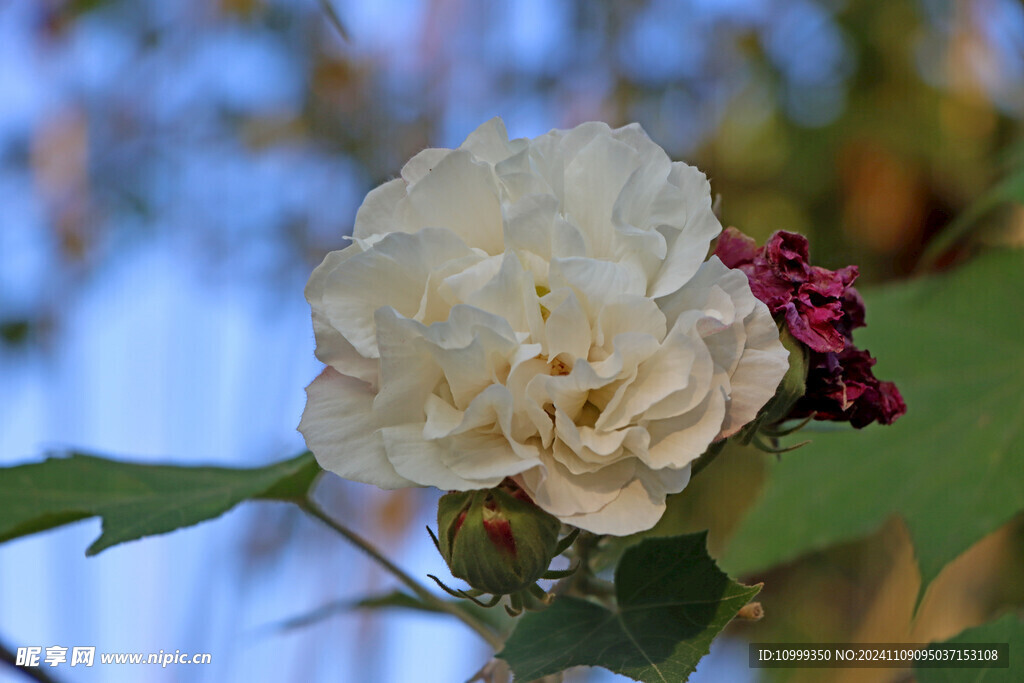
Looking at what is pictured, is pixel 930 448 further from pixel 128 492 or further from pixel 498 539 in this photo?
pixel 128 492

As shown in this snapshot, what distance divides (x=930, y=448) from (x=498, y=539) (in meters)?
0.58

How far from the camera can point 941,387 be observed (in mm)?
888

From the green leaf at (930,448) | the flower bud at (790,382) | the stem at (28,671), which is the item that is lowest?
the stem at (28,671)

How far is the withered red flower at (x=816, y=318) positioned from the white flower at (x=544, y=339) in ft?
0.13

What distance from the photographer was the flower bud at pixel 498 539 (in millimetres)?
423

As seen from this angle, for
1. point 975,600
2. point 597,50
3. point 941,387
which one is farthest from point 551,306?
point 597,50

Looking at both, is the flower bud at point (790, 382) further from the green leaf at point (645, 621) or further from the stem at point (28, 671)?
the stem at point (28, 671)

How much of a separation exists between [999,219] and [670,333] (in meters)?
0.98

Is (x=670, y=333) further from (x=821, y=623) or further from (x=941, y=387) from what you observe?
(x=821, y=623)

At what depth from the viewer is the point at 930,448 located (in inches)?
32.8

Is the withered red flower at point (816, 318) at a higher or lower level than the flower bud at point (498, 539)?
higher

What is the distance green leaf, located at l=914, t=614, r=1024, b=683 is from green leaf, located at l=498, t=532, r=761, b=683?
8.9 inches

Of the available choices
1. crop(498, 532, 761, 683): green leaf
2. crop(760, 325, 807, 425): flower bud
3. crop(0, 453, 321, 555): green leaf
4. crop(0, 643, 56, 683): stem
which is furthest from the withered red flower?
crop(0, 643, 56, 683): stem

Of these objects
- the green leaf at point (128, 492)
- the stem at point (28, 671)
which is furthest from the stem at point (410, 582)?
the stem at point (28, 671)
